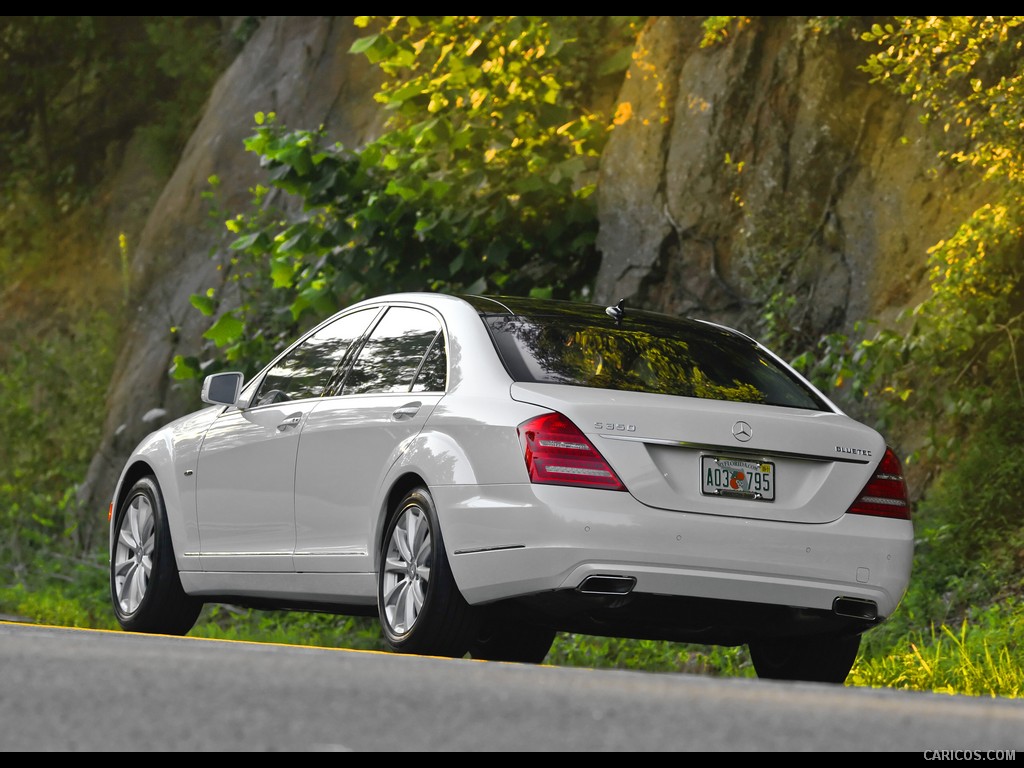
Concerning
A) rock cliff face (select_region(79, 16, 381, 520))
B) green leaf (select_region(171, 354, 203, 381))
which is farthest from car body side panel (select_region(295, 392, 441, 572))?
rock cliff face (select_region(79, 16, 381, 520))

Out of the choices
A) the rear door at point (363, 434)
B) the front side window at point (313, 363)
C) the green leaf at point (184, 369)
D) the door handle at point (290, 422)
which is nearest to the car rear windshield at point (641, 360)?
the rear door at point (363, 434)

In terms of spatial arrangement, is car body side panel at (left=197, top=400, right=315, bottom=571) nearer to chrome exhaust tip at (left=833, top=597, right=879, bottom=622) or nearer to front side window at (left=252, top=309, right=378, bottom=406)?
front side window at (left=252, top=309, right=378, bottom=406)

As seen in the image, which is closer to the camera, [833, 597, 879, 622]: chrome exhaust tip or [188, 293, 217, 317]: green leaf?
[833, 597, 879, 622]: chrome exhaust tip

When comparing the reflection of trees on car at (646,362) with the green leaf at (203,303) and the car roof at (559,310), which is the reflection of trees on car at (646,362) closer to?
the car roof at (559,310)

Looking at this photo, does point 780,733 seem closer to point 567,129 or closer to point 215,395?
point 215,395

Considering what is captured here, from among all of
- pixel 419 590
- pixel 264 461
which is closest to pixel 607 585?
pixel 419 590

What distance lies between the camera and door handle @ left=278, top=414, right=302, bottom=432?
821cm

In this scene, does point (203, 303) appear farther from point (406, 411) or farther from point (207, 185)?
point (406, 411)

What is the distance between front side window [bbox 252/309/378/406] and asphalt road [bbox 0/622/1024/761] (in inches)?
109

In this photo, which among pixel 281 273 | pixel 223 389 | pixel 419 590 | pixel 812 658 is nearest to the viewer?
pixel 419 590

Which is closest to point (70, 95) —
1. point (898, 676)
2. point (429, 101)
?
point (429, 101)

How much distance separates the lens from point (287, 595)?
803cm

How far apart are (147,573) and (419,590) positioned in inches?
103

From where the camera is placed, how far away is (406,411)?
736cm
